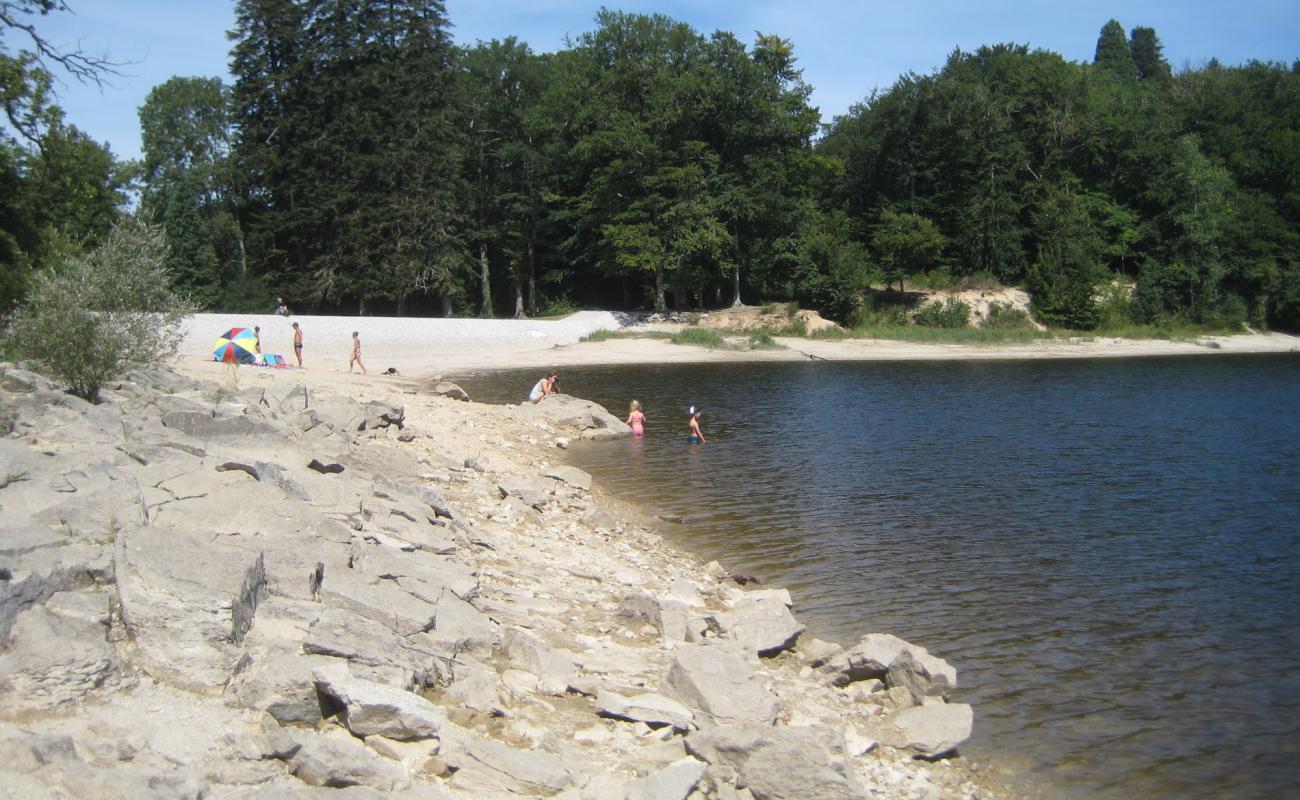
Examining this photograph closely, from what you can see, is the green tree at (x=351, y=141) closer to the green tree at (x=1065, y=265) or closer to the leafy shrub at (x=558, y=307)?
the leafy shrub at (x=558, y=307)

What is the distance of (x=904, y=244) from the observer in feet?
201

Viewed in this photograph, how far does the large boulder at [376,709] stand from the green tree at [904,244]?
5843 cm

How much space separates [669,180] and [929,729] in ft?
165

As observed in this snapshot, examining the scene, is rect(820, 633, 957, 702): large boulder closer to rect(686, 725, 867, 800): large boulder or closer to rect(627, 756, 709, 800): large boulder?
rect(686, 725, 867, 800): large boulder

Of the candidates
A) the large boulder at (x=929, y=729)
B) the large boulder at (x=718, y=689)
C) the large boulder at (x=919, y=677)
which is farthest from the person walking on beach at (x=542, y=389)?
the large boulder at (x=929, y=729)

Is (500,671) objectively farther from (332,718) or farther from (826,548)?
(826,548)

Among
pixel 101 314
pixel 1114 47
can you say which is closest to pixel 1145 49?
pixel 1114 47

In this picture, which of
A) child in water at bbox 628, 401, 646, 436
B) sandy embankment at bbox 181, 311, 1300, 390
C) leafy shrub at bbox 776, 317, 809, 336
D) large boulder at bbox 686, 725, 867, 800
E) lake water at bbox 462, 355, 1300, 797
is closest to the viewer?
large boulder at bbox 686, 725, 867, 800

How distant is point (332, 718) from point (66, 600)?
211 centimetres

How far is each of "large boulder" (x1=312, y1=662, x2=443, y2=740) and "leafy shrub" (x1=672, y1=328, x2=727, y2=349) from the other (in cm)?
4603

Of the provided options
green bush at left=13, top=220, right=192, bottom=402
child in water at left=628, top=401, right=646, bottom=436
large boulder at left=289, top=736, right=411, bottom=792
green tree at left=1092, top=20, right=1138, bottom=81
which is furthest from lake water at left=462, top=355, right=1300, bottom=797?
green tree at left=1092, top=20, right=1138, bottom=81

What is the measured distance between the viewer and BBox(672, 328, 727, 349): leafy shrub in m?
52.6

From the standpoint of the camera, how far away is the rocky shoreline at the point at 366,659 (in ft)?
19.6

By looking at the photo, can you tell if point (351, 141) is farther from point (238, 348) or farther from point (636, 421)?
point (636, 421)
